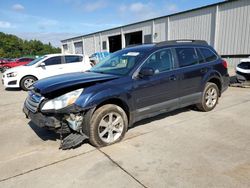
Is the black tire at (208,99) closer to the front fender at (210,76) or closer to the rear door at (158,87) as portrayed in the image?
the front fender at (210,76)

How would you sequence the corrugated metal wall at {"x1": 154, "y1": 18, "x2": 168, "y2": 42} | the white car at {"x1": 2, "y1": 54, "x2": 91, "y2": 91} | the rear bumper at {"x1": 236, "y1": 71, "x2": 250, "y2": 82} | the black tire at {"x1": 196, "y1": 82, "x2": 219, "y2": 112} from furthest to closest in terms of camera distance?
1. the corrugated metal wall at {"x1": 154, "y1": 18, "x2": 168, "y2": 42}
2. the white car at {"x1": 2, "y1": 54, "x2": 91, "y2": 91}
3. the rear bumper at {"x1": 236, "y1": 71, "x2": 250, "y2": 82}
4. the black tire at {"x1": 196, "y1": 82, "x2": 219, "y2": 112}

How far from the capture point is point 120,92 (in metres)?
4.15

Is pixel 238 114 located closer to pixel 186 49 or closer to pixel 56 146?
pixel 186 49

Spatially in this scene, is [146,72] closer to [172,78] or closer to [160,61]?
[160,61]

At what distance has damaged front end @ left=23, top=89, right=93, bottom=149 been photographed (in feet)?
12.4

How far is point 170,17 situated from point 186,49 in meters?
16.8

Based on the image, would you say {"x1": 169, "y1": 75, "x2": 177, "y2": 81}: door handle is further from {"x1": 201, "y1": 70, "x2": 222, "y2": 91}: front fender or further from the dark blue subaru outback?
{"x1": 201, "y1": 70, "x2": 222, "y2": 91}: front fender

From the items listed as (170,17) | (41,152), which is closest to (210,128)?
(41,152)

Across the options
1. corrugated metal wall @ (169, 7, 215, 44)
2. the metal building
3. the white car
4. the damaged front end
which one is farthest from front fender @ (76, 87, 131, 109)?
corrugated metal wall @ (169, 7, 215, 44)

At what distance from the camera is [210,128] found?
191 inches

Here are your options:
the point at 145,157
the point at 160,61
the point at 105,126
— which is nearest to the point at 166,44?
the point at 160,61

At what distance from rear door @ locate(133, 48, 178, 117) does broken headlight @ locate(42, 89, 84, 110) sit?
3.64 ft

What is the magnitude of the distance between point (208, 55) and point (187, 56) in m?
0.91

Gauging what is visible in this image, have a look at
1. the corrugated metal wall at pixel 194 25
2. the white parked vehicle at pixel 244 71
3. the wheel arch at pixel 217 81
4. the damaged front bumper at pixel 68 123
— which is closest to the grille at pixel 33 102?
the damaged front bumper at pixel 68 123
